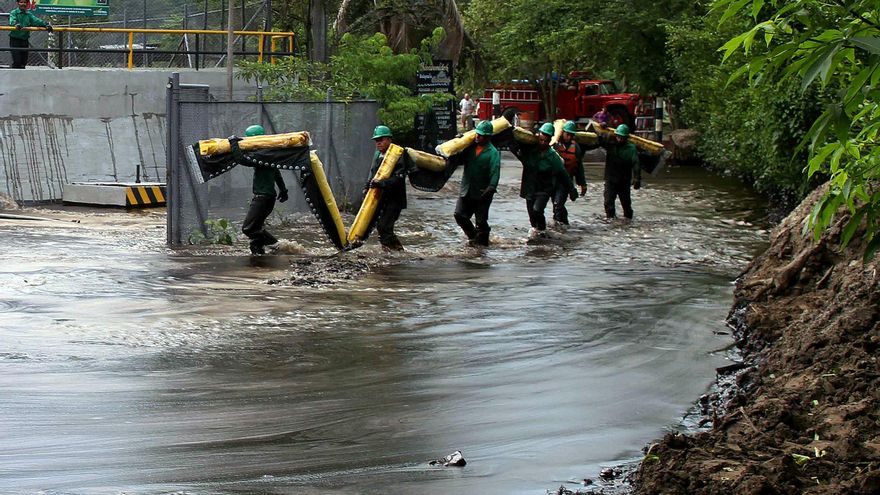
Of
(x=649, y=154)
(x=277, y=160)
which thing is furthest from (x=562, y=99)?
(x=277, y=160)

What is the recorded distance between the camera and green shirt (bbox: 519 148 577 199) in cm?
1830

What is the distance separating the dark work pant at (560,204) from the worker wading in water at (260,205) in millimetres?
4934

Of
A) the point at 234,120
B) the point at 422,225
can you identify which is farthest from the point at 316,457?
the point at 422,225

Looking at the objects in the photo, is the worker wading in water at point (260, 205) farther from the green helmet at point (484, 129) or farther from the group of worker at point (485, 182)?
the green helmet at point (484, 129)

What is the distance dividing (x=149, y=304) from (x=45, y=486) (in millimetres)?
5400

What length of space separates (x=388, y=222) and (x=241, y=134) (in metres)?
2.89

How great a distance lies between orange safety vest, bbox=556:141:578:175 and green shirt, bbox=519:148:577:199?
1.62 m

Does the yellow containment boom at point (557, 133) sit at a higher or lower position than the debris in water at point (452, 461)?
higher

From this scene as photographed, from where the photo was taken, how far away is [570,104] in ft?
134

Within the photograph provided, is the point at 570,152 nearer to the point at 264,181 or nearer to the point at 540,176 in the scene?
the point at 540,176

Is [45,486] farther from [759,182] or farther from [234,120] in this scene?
[759,182]

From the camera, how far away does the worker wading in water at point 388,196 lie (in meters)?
15.6

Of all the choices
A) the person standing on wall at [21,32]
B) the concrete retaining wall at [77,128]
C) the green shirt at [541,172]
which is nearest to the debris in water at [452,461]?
the green shirt at [541,172]

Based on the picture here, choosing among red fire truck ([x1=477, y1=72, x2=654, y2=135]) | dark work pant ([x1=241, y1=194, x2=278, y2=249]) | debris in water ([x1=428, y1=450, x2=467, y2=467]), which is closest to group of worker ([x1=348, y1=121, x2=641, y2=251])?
dark work pant ([x1=241, y1=194, x2=278, y2=249])
